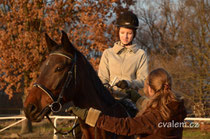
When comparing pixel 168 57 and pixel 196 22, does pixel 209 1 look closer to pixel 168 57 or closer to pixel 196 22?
pixel 196 22

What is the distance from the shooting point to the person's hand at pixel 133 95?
3.43 metres

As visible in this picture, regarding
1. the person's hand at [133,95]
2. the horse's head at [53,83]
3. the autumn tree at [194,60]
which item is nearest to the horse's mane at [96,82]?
the horse's head at [53,83]

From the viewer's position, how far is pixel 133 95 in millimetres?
3449

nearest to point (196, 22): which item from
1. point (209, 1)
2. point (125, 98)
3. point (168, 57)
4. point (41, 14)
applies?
point (209, 1)

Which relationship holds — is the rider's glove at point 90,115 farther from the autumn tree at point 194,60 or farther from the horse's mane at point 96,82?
the autumn tree at point 194,60

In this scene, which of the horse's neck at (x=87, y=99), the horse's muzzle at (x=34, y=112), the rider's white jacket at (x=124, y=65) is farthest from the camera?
the rider's white jacket at (x=124, y=65)

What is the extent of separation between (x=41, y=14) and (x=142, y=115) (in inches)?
428

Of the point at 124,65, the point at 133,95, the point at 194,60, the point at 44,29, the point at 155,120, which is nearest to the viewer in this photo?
the point at 155,120

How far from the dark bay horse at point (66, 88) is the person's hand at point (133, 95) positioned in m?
0.35

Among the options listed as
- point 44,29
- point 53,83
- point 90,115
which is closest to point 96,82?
point 53,83

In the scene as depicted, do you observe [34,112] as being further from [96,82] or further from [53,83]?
[96,82]

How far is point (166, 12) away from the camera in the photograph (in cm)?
2502

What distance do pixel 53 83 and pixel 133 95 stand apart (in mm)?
1126

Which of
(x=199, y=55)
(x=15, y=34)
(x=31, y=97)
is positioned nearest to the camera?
(x=31, y=97)
